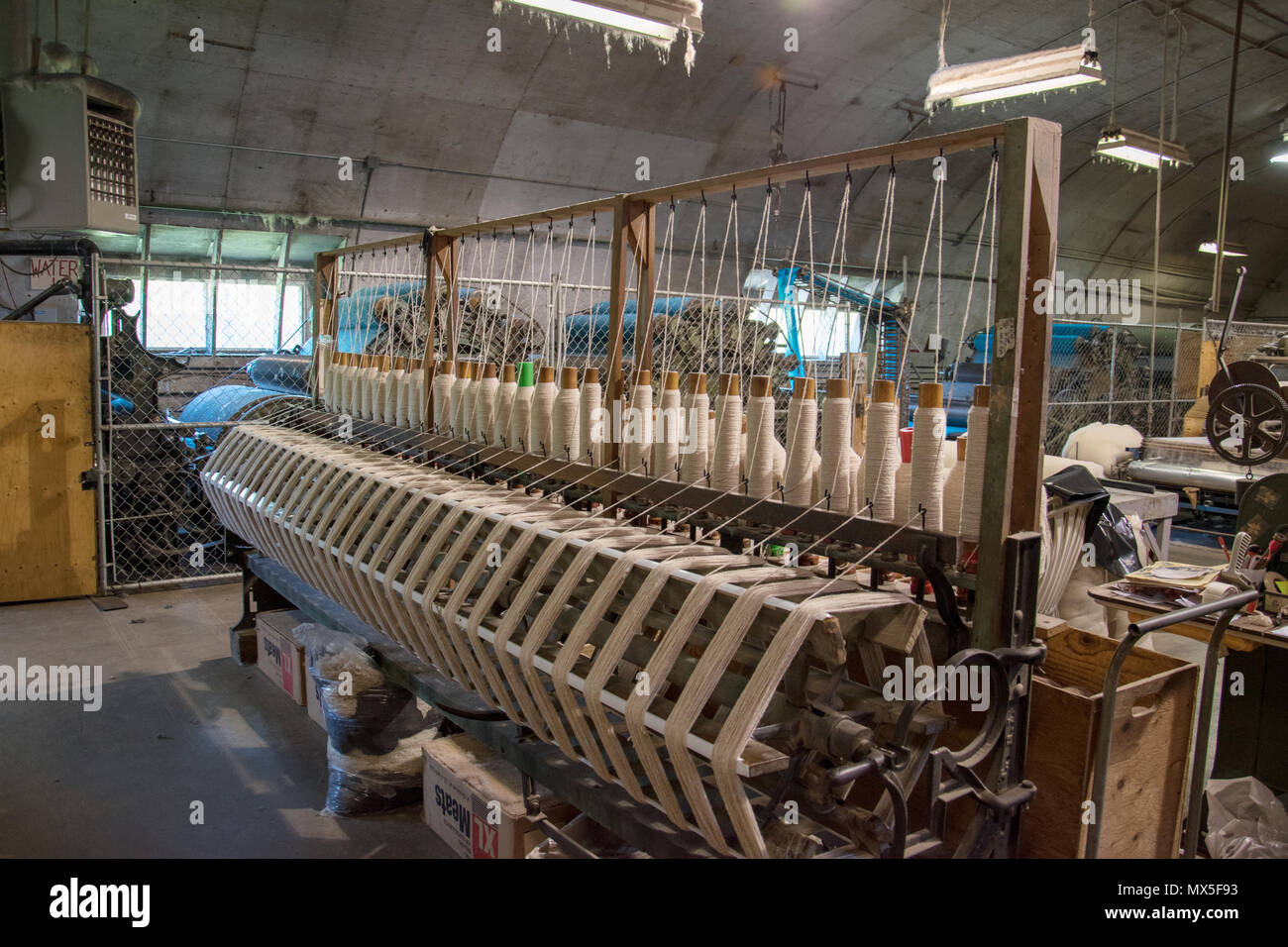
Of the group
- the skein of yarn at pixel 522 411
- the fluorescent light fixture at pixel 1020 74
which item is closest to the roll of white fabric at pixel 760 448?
the skein of yarn at pixel 522 411

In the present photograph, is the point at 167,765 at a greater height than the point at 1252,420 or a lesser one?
lesser

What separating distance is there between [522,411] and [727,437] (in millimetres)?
1087

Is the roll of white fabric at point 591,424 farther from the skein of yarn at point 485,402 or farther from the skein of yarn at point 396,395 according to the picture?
the skein of yarn at point 396,395

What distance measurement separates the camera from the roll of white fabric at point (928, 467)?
2189 mm

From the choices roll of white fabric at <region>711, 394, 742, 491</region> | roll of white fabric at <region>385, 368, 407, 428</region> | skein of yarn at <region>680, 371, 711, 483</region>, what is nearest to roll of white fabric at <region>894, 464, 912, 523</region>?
roll of white fabric at <region>711, 394, 742, 491</region>

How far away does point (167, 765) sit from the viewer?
398 cm

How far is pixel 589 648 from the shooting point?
2568 mm

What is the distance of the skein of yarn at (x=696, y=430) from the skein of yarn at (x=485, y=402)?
114cm

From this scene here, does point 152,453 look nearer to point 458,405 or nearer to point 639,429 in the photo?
point 458,405

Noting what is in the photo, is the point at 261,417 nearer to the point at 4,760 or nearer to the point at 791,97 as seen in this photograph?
the point at 4,760

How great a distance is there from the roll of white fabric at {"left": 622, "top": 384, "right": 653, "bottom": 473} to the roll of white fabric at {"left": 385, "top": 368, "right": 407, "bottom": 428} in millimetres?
1921

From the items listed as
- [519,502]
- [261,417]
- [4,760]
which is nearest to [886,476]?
[519,502]

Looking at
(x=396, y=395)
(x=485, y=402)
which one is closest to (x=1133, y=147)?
(x=396, y=395)
